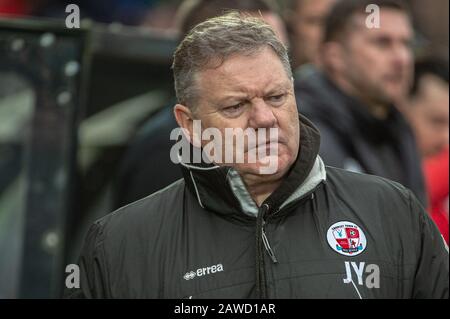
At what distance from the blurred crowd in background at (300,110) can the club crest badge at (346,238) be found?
1.25 metres

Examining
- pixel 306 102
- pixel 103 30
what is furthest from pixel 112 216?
pixel 103 30

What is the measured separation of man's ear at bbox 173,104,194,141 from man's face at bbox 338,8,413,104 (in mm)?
1909

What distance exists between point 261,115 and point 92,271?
63 cm

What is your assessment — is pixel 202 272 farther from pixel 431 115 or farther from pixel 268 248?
pixel 431 115

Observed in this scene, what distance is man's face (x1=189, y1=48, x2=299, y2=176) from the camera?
8.74 feet

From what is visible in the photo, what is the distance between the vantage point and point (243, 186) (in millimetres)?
2701

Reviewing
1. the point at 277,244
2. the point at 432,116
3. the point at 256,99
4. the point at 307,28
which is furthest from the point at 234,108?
the point at 307,28

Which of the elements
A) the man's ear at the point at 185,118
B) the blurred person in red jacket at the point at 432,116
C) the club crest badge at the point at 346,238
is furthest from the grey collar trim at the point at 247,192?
the blurred person in red jacket at the point at 432,116

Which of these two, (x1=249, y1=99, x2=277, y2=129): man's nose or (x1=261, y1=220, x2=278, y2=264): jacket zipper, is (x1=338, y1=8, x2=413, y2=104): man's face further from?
(x1=261, y1=220, x2=278, y2=264): jacket zipper

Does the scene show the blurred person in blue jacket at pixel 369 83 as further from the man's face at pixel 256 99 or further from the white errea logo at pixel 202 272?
the white errea logo at pixel 202 272

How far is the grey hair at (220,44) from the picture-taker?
2.67 meters
